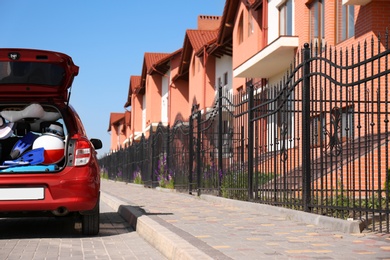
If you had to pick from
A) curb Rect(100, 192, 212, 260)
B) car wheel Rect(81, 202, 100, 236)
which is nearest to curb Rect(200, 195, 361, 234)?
curb Rect(100, 192, 212, 260)

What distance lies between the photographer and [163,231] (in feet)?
25.8

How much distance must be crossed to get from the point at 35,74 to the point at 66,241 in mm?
2147

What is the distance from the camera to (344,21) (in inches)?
753

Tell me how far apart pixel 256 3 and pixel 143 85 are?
107 feet

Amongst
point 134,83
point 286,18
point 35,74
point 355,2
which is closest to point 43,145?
point 35,74

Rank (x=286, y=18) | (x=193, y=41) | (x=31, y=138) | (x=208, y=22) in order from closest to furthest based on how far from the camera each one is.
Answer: (x=31, y=138), (x=286, y=18), (x=193, y=41), (x=208, y=22)

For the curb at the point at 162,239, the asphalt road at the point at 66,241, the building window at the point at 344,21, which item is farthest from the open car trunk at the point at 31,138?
the building window at the point at 344,21

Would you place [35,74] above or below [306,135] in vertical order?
above

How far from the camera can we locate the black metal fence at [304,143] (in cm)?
835

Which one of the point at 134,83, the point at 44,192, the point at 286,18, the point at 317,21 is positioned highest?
the point at 134,83

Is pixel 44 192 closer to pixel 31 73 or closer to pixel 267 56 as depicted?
pixel 31 73

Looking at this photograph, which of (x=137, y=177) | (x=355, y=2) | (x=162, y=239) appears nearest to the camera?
(x=162, y=239)

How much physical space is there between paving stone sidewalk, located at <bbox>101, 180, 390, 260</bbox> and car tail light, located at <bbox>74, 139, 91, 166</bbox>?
110 centimetres

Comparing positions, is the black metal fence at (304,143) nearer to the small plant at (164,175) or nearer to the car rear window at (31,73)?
the small plant at (164,175)
